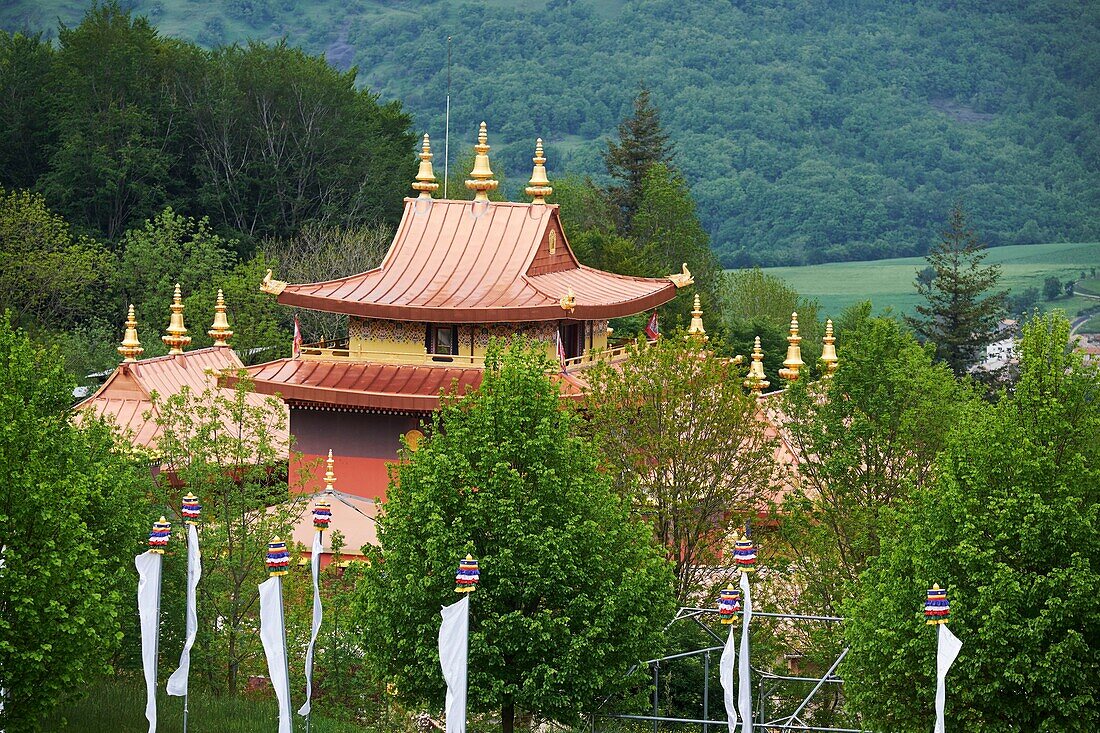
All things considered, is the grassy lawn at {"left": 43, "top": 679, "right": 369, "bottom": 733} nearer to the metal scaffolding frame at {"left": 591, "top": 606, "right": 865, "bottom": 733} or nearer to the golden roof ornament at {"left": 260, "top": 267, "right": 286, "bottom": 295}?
the metal scaffolding frame at {"left": 591, "top": 606, "right": 865, "bottom": 733}

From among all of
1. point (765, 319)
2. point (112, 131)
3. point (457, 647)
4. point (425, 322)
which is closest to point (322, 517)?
point (457, 647)

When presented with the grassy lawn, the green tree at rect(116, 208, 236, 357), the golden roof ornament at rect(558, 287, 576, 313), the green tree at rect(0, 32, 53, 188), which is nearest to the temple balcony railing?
the golden roof ornament at rect(558, 287, 576, 313)

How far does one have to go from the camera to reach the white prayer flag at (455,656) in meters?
27.3

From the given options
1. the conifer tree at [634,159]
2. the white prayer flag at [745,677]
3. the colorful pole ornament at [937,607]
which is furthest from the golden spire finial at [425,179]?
the conifer tree at [634,159]

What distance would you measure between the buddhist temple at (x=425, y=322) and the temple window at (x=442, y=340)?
37 mm

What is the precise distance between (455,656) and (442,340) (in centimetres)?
2287

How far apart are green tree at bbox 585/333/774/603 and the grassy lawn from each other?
8170mm

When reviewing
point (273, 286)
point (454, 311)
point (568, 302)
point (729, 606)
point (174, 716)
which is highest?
point (273, 286)

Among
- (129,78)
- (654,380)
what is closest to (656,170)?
(129,78)

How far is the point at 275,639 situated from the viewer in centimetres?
2930

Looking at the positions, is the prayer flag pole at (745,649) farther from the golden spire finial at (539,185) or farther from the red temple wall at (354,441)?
the golden spire finial at (539,185)

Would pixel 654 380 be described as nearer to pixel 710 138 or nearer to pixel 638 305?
pixel 638 305

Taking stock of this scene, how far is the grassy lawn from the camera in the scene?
32.2 metres

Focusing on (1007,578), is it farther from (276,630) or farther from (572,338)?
(572,338)
